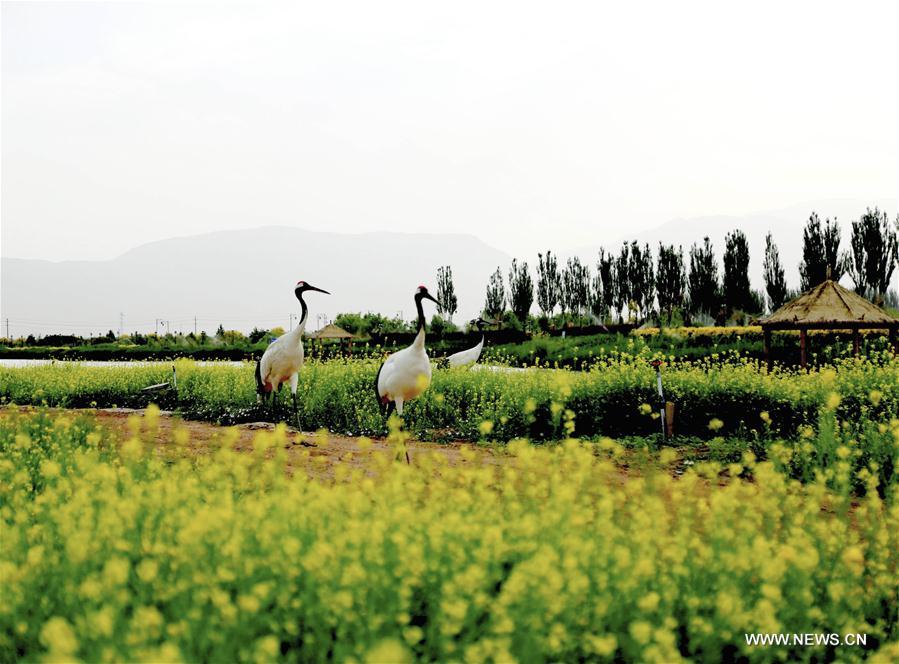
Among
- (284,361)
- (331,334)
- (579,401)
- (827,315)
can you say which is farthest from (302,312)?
(331,334)

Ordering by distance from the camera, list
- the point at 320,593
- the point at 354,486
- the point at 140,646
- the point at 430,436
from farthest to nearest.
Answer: the point at 430,436, the point at 354,486, the point at 320,593, the point at 140,646

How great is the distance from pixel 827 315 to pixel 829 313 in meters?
0.08

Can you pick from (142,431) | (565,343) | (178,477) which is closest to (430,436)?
(142,431)

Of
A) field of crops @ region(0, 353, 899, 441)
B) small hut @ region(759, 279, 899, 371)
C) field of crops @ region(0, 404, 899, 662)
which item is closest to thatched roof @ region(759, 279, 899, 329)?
small hut @ region(759, 279, 899, 371)

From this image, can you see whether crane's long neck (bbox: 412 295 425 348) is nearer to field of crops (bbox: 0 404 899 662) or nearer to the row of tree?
field of crops (bbox: 0 404 899 662)

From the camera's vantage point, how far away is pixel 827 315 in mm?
15727

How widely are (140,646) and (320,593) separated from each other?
58cm

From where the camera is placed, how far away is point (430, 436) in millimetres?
9219

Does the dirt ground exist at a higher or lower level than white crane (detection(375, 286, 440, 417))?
lower

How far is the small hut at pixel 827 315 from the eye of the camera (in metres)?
15.7

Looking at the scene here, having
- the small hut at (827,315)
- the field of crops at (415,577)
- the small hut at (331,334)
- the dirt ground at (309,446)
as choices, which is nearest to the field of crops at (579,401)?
the dirt ground at (309,446)

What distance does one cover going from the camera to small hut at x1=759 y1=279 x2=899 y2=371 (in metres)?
15.7

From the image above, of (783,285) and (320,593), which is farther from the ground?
(783,285)

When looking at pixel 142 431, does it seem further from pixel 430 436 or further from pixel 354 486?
pixel 354 486
